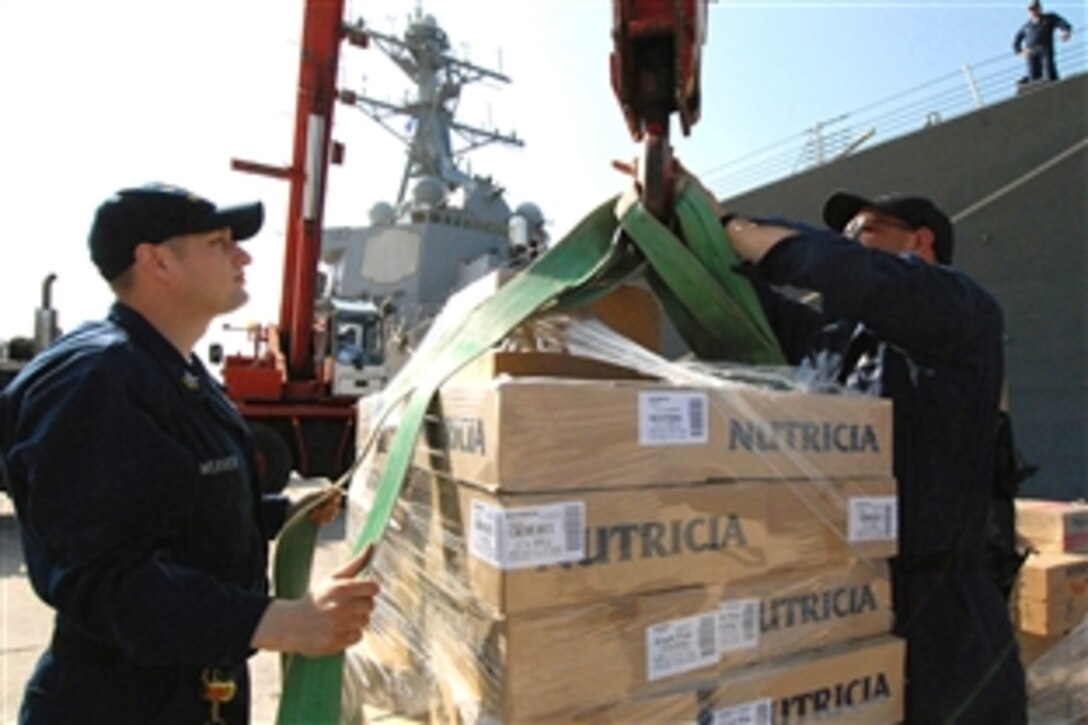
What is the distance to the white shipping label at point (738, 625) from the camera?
134 cm

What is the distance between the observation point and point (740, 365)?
164cm

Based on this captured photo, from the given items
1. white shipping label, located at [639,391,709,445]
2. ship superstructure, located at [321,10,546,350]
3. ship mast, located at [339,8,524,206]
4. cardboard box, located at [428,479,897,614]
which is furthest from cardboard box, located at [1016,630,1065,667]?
ship mast, located at [339,8,524,206]

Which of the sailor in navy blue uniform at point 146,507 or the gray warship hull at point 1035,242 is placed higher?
the gray warship hull at point 1035,242

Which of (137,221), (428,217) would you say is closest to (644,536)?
(137,221)

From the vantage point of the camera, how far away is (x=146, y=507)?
1.23 m

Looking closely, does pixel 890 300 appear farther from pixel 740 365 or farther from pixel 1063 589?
pixel 1063 589

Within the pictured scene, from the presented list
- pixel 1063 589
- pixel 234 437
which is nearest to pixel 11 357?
pixel 234 437

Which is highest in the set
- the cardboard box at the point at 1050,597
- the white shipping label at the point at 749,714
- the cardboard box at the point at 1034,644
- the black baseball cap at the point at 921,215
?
the black baseball cap at the point at 921,215

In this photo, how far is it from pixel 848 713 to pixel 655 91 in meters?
1.35

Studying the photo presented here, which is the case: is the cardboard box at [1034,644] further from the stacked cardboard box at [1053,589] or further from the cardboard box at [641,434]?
the cardboard box at [641,434]

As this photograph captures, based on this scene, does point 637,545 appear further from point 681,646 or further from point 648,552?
point 681,646

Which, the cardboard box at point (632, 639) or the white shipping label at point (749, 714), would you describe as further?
the white shipping label at point (749, 714)

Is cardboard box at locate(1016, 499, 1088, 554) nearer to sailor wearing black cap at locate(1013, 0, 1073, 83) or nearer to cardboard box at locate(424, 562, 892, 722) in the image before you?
cardboard box at locate(424, 562, 892, 722)

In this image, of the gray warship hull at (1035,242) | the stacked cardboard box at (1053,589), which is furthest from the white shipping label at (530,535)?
the gray warship hull at (1035,242)
